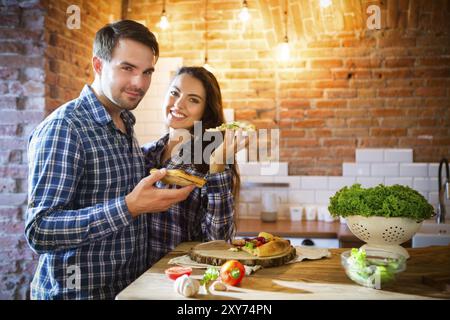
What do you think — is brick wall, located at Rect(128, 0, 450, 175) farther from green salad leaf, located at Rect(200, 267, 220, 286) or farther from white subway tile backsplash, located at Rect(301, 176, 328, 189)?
green salad leaf, located at Rect(200, 267, 220, 286)

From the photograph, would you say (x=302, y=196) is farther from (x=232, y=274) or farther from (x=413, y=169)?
(x=232, y=274)

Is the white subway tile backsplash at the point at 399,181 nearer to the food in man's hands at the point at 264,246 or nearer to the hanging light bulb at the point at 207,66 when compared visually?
the hanging light bulb at the point at 207,66

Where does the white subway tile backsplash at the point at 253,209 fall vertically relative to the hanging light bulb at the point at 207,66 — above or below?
below

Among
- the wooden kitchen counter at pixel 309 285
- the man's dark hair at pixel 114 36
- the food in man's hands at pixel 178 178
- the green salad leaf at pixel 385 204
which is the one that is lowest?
the wooden kitchen counter at pixel 309 285

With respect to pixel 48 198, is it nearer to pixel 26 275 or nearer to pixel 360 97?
pixel 26 275

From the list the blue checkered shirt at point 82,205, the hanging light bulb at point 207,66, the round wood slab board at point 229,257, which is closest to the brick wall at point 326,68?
the hanging light bulb at point 207,66

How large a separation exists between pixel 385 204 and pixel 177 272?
2.83 ft

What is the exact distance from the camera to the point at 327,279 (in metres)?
1.67

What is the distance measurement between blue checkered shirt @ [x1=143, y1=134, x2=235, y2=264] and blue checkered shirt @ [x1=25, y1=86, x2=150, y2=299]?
197mm

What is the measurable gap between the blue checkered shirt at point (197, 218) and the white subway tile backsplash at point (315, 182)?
80.1 inches

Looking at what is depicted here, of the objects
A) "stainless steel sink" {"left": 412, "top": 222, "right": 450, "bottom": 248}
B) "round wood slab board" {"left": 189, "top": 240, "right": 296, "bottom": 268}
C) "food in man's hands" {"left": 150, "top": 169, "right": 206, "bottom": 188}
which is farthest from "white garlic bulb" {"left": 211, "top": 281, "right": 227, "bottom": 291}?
"stainless steel sink" {"left": 412, "top": 222, "right": 450, "bottom": 248}

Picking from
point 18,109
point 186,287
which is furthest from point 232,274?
point 18,109

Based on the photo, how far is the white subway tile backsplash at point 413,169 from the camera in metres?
4.09

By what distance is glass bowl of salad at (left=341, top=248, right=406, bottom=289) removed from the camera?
1557 mm
